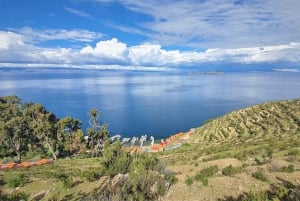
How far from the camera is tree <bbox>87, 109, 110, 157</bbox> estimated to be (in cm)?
5303

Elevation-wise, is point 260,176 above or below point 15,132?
above

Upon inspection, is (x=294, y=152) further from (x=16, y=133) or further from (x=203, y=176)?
(x=16, y=133)

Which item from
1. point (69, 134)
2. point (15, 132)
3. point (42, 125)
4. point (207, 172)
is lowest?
point (69, 134)

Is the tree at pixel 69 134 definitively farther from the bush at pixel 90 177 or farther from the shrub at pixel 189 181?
the shrub at pixel 189 181

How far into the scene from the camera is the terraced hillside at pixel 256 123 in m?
49.8

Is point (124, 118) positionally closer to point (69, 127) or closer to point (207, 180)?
point (69, 127)

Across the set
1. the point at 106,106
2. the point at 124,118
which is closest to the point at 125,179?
the point at 124,118

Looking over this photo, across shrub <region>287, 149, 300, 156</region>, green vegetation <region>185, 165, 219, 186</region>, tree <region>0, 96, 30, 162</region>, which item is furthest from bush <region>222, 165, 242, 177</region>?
tree <region>0, 96, 30, 162</region>

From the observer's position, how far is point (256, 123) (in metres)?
56.1

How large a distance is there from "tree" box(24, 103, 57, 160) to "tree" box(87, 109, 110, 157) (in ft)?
21.6

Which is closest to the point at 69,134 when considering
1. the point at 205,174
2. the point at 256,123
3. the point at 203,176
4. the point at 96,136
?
the point at 96,136

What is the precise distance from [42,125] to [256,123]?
40.1 metres

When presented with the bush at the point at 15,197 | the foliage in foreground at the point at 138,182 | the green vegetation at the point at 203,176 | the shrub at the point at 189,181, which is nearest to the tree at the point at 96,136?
the foliage in foreground at the point at 138,182

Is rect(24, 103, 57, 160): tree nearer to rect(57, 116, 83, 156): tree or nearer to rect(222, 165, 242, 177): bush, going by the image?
rect(57, 116, 83, 156): tree
